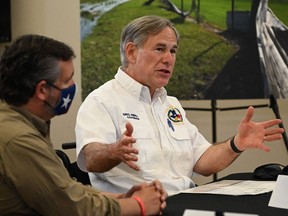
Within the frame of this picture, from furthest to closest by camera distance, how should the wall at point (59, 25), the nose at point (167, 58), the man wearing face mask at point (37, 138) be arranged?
the wall at point (59, 25)
the nose at point (167, 58)
the man wearing face mask at point (37, 138)

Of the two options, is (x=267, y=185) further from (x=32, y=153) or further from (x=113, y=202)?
(x=32, y=153)

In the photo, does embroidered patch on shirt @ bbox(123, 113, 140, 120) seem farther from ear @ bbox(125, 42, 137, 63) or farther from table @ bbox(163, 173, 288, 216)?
table @ bbox(163, 173, 288, 216)

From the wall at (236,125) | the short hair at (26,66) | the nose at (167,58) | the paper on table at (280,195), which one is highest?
the short hair at (26,66)

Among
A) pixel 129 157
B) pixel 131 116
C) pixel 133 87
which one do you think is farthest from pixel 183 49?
pixel 129 157

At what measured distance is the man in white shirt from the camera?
76.6 inches

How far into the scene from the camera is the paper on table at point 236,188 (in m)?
1.64

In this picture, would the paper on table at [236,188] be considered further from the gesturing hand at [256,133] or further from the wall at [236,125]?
the wall at [236,125]

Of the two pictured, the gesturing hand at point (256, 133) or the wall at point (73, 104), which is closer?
the gesturing hand at point (256, 133)

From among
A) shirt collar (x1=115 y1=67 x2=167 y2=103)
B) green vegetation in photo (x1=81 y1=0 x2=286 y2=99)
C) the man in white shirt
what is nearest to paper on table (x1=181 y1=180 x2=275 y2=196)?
the man in white shirt

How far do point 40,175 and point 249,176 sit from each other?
3.82ft

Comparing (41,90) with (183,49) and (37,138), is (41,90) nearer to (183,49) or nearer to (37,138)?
(37,138)

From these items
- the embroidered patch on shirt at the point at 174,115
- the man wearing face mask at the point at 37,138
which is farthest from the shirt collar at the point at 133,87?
the man wearing face mask at the point at 37,138

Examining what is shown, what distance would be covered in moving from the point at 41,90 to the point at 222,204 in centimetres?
63

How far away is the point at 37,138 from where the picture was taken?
114 cm
